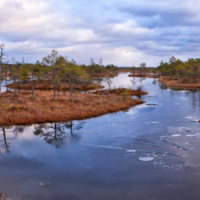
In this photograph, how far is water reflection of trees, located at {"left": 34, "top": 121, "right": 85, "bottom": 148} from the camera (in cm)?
1487

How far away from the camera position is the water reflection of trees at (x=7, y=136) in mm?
13233

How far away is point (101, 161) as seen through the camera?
1127cm

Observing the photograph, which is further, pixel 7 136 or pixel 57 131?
pixel 57 131

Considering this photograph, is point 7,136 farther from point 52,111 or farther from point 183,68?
point 183,68

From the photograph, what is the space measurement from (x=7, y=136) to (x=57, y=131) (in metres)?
4.04

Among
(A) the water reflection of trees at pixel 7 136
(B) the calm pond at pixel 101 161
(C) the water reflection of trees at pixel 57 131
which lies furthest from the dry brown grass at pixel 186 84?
(A) the water reflection of trees at pixel 7 136

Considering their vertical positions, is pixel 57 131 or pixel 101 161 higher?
pixel 57 131

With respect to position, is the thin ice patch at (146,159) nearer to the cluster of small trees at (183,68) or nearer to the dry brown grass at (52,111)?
the dry brown grass at (52,111)

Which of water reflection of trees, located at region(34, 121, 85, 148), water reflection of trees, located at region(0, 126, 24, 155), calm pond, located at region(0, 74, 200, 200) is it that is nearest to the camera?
calm pond, located at region(0, 74, 200, 200)

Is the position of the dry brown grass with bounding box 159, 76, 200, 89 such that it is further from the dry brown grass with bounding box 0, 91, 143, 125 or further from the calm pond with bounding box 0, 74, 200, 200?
the calm pond with bounding box 0, 74, 200, 200

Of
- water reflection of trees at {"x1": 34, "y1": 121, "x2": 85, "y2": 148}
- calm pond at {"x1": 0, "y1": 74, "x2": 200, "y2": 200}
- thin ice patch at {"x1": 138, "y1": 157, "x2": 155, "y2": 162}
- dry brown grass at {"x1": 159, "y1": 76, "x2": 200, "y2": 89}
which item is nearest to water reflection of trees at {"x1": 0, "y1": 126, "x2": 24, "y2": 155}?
calm pond at {"x1": 0, "y1": 74, "x2": 200, "y2": 200}

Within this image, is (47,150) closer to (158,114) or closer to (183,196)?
(183,196)

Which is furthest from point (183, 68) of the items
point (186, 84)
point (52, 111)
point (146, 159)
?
point (146, 159)

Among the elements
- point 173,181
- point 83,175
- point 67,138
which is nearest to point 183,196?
point 173,181
